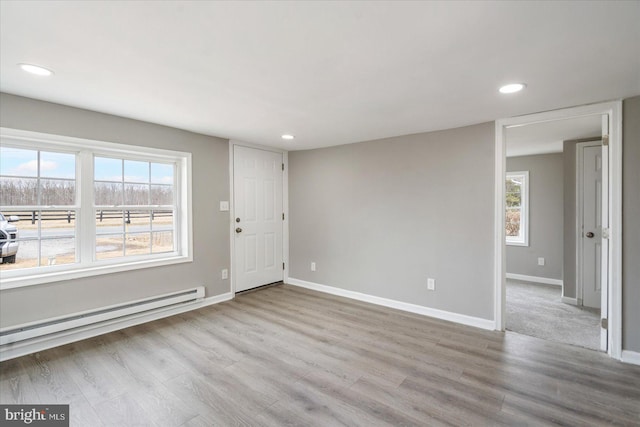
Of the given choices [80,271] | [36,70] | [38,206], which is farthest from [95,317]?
[36,70]

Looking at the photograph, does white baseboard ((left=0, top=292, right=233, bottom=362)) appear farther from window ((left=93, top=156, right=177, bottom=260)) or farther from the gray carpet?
the gray carpet

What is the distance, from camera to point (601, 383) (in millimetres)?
2199

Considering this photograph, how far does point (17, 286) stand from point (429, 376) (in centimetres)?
347

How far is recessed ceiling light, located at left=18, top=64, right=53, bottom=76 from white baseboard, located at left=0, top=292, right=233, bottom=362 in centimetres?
220

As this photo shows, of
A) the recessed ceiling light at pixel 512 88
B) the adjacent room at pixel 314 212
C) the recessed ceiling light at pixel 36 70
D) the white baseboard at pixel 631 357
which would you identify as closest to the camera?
the adjacent room at pixel 314 212

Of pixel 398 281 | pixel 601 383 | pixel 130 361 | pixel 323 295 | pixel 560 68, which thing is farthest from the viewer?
pixel 323 295

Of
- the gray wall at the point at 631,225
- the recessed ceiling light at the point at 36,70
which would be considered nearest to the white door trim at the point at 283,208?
the recessed ceiling light at the point at 36,70

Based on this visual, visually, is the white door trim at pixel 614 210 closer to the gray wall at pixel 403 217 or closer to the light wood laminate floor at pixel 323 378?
the light wood laminate floor at pixel 323 378

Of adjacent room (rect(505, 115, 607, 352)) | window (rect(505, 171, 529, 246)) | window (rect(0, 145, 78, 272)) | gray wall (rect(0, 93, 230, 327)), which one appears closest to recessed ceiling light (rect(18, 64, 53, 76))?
gray wall (rect(0, 93, 230, 327))

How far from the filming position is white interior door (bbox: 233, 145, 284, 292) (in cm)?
439

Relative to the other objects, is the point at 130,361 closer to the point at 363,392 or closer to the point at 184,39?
the point at 363,392

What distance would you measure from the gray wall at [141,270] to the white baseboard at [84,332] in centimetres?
19

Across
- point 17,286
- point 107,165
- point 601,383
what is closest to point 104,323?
point 17,286

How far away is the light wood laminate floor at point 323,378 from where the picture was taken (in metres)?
1.87
